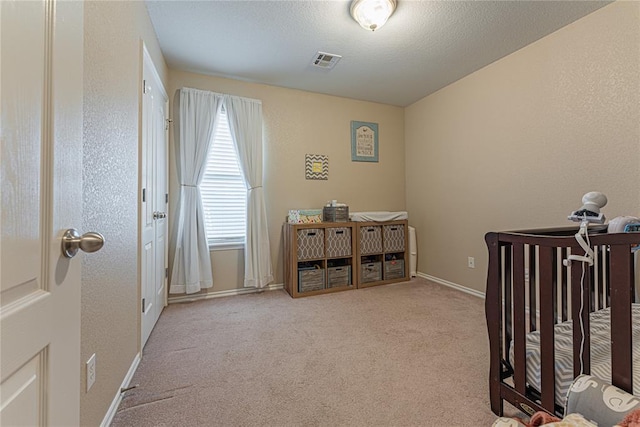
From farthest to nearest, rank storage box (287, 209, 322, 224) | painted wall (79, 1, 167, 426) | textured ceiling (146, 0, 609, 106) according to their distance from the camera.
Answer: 1. storage box (287, 209, 322, 224)
2. textured ceiling (146, 0, 609, 106)
3. painted wall (79, 1, 167, 426)

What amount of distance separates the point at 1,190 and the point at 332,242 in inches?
117

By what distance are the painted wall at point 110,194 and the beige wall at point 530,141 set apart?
3.17 metres

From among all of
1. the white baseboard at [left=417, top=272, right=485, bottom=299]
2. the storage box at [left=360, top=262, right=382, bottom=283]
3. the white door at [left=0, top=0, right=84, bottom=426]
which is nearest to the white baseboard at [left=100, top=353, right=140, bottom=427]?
the white door at [left=0, top=0, right=84, bottom=426]

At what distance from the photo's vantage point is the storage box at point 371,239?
11.3 ft

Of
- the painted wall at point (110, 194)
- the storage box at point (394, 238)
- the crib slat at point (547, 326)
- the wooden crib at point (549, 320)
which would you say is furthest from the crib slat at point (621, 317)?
the storage box at point (394, 238)

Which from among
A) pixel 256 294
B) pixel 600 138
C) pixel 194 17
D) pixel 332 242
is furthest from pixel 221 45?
pixel 600 138

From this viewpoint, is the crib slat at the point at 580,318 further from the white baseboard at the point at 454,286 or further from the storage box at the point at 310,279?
the storage box at the point at 310,279

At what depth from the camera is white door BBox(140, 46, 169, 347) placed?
1.99 m

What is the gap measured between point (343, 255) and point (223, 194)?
5.15 feet

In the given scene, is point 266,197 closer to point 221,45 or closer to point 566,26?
point 221,45

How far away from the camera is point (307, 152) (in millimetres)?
3566

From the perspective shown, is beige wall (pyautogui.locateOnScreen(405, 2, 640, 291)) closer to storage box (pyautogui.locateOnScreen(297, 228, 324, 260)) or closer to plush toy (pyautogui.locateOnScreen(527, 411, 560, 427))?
storage box (pyautogui.locateOnScreen(297, 228, 324, 260))

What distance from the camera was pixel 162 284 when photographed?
269cm

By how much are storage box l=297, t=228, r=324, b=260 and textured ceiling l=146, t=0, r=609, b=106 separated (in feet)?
5.77
